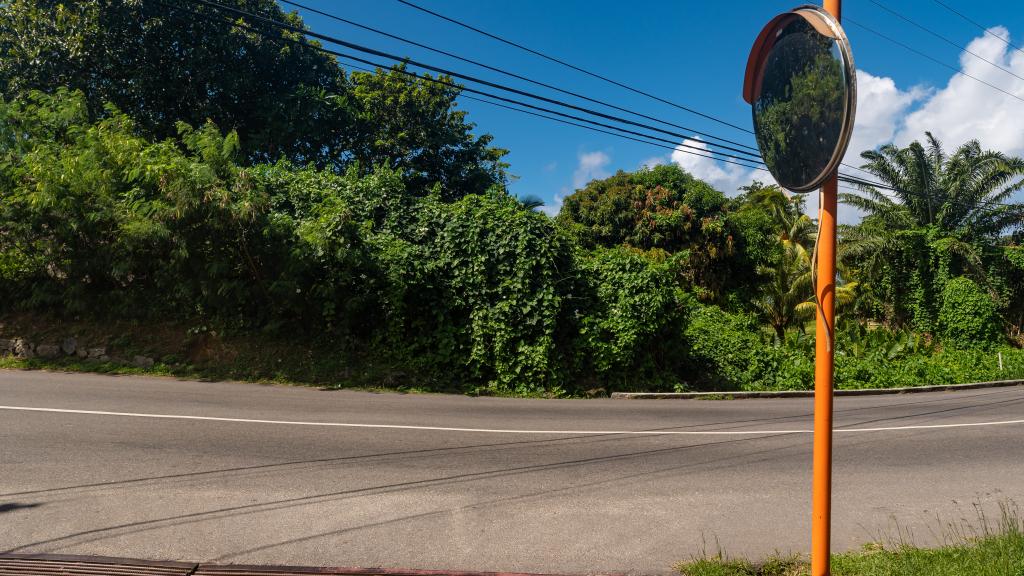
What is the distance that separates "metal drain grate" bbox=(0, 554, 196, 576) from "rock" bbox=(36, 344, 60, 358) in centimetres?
1018

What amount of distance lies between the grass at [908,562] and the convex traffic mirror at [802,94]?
98.6 inches

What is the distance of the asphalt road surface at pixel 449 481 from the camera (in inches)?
174

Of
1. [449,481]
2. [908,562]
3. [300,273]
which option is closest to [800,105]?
[908,562]

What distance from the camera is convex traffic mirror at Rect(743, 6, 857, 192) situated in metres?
2.33

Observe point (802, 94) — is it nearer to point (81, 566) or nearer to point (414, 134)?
point (81, 566)

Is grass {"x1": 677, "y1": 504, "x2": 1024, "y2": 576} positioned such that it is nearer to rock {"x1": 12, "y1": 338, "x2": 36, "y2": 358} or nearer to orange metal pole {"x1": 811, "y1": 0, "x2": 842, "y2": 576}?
orange metal pole {"x1": 811, "y1": 0, "x2": 842, "y2": 576}

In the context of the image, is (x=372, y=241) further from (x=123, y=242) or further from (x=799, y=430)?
Answer: (x=799, y=430)

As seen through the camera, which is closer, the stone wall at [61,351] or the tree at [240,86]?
the stone wall at [61,351]

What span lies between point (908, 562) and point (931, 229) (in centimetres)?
2763

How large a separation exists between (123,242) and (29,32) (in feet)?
37.4

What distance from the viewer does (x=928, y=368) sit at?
17547 millimetres

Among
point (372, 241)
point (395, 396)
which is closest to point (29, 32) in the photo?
point (372, 241)

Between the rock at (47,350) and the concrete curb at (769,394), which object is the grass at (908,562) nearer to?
the concrete curb at (769,394)

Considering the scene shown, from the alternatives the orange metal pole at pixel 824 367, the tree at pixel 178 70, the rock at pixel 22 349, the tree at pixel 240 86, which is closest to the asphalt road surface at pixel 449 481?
the orange metal pole at pixel 824 367
